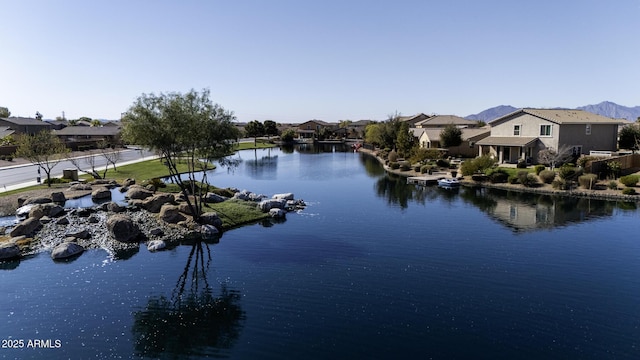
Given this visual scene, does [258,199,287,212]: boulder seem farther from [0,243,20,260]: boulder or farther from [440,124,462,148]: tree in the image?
[440,124,462,148]: tree

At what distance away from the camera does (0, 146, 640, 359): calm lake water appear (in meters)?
18.9

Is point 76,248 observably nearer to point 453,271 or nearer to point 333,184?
point 453,271

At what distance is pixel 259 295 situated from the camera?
2392 centimetres

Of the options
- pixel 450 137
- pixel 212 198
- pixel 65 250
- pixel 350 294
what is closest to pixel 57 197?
pixel 212 198

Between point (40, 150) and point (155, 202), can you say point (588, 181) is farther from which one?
point (40, 150)

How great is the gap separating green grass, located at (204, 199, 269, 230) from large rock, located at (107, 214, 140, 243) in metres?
7.45

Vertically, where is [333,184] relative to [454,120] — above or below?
below

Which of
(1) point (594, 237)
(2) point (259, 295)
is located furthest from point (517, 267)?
(2) point (259, 295)

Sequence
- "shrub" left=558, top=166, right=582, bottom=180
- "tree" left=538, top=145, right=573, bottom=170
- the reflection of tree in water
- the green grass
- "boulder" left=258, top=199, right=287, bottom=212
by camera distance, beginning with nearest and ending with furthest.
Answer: the reflection of tree in water
the green grass
"boulder" left=258, top=199, right=287, bottom=212
"shrub" left=558, top=166, right=582, bottom=180
"tree" left=538, top=145, right=573, bottom=170

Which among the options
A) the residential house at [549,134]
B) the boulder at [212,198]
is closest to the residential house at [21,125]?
the boulder at [212,198]

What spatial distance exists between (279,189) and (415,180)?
2108 centimetres

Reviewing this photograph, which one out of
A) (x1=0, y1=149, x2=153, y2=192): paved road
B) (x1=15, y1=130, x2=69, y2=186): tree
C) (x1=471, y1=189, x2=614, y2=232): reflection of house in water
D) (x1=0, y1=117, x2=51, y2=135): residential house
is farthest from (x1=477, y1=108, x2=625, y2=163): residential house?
(x1=0, y1=117, x2=51, y2=135): residential house

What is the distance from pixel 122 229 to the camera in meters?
Answer: 33.4

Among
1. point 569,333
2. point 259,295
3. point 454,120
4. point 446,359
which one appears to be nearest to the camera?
point 446,359
